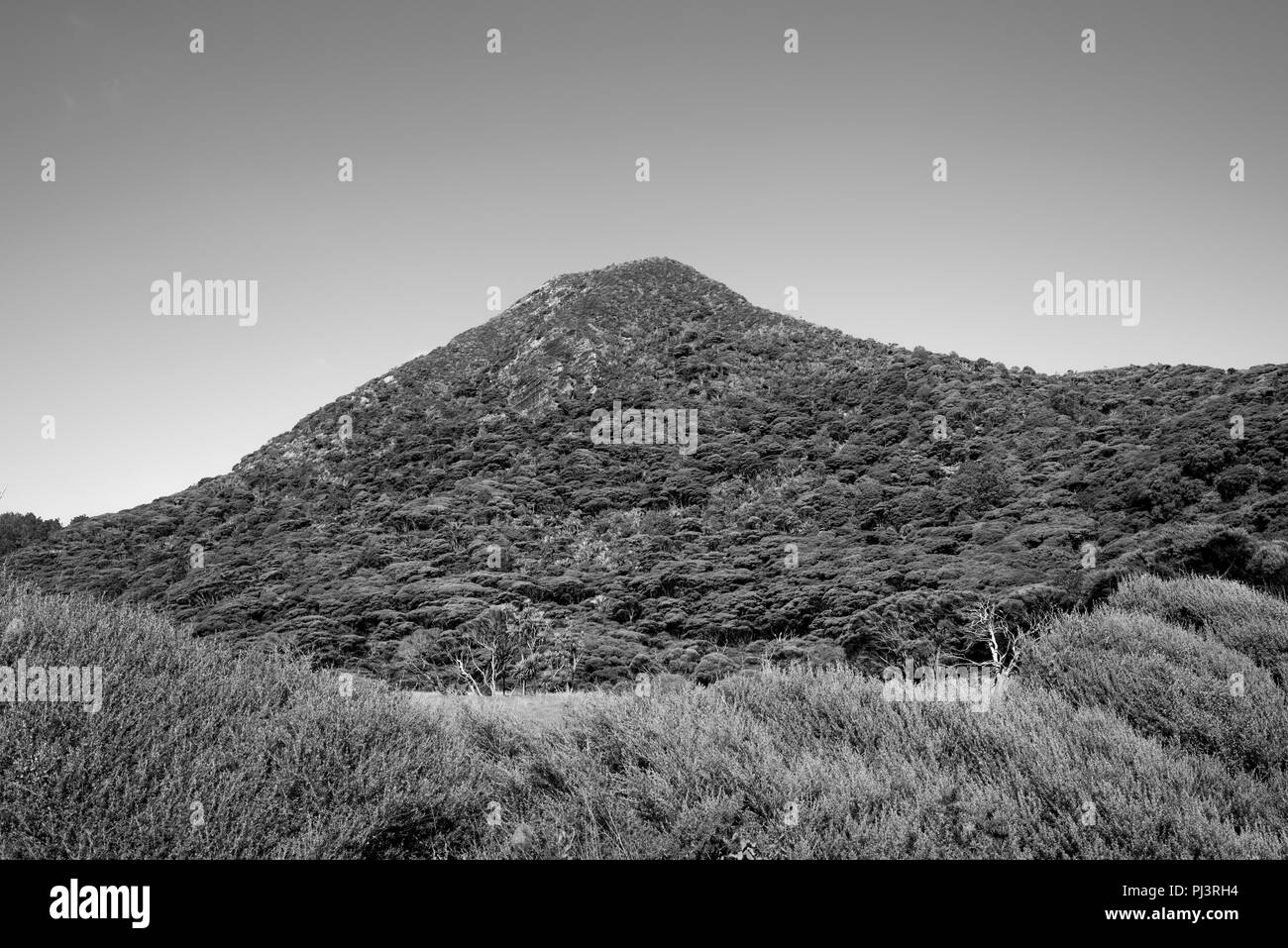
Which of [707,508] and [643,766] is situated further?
[707,508]

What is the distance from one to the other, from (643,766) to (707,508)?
32556 mm

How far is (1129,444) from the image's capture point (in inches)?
1131

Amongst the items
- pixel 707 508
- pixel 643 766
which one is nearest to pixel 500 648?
pixel 707 508

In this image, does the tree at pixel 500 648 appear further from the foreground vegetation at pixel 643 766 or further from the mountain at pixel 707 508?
the foreground vegetation at pixel 643 766

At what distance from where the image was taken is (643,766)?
5.90m

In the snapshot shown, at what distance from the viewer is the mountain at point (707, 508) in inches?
842

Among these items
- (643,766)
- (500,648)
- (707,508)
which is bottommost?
(500,648)

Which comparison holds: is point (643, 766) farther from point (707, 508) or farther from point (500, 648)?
point (707, 508)

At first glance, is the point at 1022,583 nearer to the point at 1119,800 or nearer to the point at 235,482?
the point at 1119,800

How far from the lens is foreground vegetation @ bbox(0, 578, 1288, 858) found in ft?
12.9

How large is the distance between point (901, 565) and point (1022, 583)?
5.64 m

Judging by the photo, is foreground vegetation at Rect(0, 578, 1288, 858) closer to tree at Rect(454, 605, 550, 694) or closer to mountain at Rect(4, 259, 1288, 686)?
mountain at Rect(4, 259, 1288, 686)

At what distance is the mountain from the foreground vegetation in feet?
32.0

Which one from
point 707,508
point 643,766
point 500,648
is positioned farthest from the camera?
point 707,508
